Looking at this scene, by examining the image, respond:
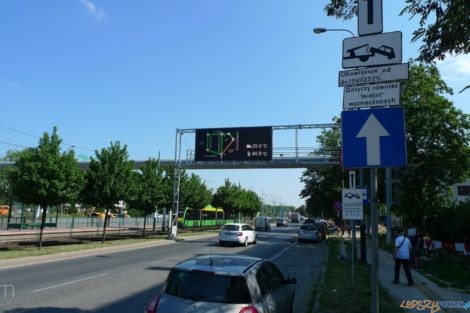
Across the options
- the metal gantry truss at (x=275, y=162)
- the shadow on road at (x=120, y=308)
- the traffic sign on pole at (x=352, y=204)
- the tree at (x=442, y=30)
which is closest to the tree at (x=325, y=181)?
the metal gantry truss at (x=275, y=162)

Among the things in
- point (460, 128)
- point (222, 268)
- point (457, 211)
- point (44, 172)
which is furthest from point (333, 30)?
point (460, 128)

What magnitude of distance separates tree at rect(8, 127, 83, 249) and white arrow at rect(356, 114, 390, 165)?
841 inches

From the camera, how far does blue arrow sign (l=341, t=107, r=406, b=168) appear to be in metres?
4.96

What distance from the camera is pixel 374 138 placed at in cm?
508

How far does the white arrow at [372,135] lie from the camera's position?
5.03 m

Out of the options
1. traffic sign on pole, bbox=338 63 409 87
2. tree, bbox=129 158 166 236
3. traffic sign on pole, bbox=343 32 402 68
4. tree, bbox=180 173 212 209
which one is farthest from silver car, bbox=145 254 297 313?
tree, bbox=180 173 212 209

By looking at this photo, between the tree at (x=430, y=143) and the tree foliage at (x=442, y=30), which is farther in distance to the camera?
the tree at (x=430, y=143)

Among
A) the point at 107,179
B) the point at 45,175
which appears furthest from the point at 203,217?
the point at 45,175

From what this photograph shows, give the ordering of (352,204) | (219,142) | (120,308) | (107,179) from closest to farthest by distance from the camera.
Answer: (120,308) → (352,204) → (107,179) → (219,142)

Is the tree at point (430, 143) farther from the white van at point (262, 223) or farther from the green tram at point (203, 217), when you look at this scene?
the white van at point (262, 223)

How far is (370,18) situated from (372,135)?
4.49 ft

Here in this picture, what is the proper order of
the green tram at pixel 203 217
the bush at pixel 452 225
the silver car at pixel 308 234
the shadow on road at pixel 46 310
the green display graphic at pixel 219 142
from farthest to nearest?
the green tram at pixel 203 217 → the silver car at pixel 308 234 → the green display graphic at pixel 219 142 → the bush at pixel 452 225 → the shadow on road at pixel 46 310

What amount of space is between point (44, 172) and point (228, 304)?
2066 cm

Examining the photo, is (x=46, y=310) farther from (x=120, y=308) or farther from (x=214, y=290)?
(x=214, y=290)
